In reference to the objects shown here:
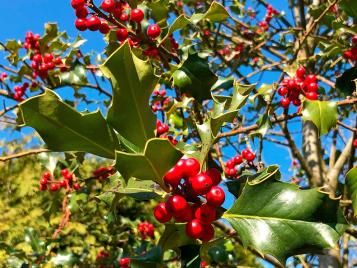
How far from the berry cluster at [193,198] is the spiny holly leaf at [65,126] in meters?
0.14

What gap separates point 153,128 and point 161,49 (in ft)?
2.58

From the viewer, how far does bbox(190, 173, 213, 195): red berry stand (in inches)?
33.1

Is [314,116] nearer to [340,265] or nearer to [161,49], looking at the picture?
[161,49]

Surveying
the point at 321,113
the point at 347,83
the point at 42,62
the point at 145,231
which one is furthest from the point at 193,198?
the point at 145,231

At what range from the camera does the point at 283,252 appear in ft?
2.68

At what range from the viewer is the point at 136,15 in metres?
1.56

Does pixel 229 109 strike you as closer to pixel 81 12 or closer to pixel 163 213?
pixel 163 213

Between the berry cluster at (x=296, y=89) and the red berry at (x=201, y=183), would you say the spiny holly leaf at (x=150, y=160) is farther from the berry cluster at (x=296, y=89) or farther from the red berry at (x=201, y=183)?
the berry cluster at (x=296, y=89)

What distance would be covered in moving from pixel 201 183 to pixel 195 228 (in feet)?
0.33

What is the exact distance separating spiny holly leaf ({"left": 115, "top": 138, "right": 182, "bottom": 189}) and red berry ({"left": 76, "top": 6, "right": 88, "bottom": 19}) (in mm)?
893

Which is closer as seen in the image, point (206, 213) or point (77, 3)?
point (206, 213)


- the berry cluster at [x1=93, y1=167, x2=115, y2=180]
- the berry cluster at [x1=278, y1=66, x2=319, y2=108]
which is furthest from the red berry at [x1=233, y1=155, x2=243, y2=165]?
the berry cluster at [x1=93, y1=167, x2=115, y2=180]

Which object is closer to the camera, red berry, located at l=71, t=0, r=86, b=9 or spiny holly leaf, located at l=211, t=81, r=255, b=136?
spiny holly leaf, located at l=211, t=81, r=255, b=136

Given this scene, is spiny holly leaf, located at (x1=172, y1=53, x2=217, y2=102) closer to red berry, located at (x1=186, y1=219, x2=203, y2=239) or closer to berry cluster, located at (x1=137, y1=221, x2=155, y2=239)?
red berry, located at (x1=186, y1=219, x2=203, y2=239)
